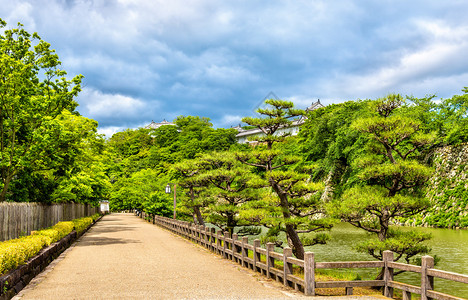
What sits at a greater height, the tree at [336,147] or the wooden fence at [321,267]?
the tree at [336,147]

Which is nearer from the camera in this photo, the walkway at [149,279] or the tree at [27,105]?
the walkway at [149,279]

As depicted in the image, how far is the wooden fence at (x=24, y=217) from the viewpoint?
45.3ft

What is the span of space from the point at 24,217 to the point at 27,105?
6.17 m

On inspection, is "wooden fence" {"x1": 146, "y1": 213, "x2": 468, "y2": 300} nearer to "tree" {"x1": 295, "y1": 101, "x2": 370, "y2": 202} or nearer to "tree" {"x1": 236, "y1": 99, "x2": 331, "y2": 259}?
"tree" {"x1": 236, "y1": 99, "x2": 331, "y2": 259}

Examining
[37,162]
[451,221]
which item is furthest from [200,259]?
[451,221]

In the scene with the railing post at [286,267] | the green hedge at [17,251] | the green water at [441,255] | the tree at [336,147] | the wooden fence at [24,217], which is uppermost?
the tree at [336,147]

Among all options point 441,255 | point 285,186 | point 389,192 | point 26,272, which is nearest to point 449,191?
point 441,255

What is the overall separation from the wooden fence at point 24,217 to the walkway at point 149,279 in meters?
2.13

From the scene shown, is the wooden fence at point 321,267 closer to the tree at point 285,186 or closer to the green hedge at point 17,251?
the tree at point 285,186

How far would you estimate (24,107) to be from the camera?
762 inches

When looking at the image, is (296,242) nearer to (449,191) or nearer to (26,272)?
(26,272)

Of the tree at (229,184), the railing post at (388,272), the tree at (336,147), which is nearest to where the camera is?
the railing post at (388,272)

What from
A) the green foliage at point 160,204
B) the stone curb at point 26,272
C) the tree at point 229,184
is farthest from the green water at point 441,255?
the green foliage at point 160,204

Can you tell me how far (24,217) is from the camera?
16.3 metres
